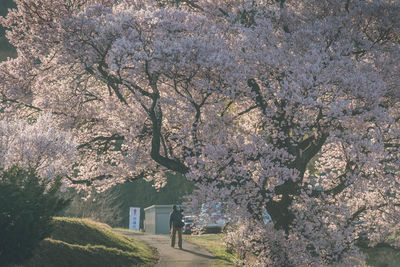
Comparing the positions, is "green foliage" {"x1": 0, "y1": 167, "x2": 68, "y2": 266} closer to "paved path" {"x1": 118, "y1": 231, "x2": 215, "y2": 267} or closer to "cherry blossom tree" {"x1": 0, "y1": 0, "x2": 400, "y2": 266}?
"cherry blossom tree" {"x1": 0, "y1": 0, "x2": 400, "y2": 266}

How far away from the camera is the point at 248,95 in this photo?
14.6 m

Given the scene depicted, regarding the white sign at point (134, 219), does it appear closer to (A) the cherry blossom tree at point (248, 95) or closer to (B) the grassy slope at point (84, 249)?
(B) the grassy slope at point (84, 249)

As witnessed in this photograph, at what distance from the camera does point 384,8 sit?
15500 millimetres

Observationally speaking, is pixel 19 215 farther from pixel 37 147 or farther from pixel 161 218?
pixel 161 218

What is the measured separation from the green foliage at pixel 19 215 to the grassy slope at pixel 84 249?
5.07 ft

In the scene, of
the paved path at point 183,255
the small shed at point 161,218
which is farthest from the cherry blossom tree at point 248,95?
the small shed at point 161,218

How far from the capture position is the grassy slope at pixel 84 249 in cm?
1393

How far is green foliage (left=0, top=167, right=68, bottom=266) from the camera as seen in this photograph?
10.9m

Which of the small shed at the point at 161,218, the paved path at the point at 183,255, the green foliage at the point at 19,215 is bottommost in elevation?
the paved path at the point at 183,255

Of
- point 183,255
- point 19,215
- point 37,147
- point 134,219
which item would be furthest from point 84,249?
point 134,219

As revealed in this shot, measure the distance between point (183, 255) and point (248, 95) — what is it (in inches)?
295

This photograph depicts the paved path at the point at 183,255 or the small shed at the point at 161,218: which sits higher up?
the small shed at the point at 161,218

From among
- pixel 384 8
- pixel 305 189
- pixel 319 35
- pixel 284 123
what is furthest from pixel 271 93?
pixel 384 8

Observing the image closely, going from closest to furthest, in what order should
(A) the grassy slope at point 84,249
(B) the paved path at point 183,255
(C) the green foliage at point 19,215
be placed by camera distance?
(C) the green foliage at point 19,215 → (A) the grassy slope at point 84,249 → (B) the paved path at point 183,255
